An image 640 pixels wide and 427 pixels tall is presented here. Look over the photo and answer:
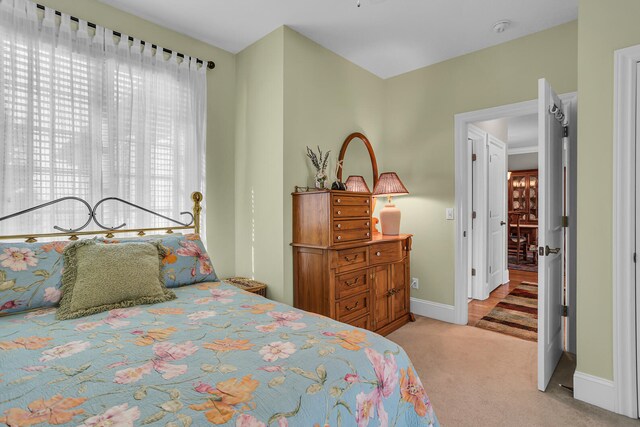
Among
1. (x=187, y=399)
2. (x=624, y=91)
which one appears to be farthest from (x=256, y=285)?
(x=624, y=91)

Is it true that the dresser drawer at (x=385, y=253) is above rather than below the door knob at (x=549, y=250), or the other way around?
below

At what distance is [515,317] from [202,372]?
362 centimetres

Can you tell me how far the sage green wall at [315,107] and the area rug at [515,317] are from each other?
6.88ft

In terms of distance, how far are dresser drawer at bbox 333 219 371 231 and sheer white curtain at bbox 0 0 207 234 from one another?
129cm

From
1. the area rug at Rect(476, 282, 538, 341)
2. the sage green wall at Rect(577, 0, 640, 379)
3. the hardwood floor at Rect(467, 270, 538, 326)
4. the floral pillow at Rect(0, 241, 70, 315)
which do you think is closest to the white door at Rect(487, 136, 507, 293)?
the hardwood floor at Rect(467, 270, 538, 326)

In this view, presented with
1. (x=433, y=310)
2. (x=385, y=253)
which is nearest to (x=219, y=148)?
(x=385, y=253)

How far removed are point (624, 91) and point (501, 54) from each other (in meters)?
1.42

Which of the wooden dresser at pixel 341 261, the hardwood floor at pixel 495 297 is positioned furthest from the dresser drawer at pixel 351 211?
the hardwood floor at pixel 495 297

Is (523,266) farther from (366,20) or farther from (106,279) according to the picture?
(106,279)

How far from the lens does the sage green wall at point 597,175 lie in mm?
1932

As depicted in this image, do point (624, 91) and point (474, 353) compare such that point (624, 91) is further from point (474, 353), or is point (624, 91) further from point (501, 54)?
point (474, 353)

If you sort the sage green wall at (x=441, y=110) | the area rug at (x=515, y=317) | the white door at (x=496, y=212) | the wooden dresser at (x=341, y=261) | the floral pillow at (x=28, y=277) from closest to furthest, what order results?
1. the floral pillow at (x=28, y=277)
2. the wooden dresser at (x=341, y=261)
3. the sage green wall at (x=441, y=110)
4. the area rug at (x=515, y=317)
5. the white door at (x=496, y=212)

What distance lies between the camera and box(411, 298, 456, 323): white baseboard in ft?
11.3

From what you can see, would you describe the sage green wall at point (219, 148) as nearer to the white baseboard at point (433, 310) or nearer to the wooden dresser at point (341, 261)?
the wooden dresser at point (341, 261)
